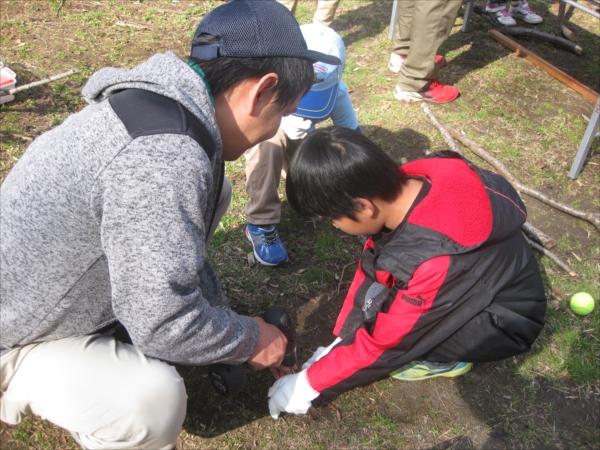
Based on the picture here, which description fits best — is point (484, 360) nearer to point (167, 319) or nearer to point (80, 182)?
point (167, 319)

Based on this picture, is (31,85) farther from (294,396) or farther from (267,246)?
(294,396)

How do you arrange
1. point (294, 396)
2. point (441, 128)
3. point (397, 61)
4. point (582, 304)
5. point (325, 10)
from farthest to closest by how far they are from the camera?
point (325, 10), point (397, 61), point (441, 128), point (582, 304), point (294, 396)

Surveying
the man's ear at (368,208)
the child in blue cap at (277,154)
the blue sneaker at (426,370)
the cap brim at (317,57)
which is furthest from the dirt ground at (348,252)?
the cap brim at (317,57)

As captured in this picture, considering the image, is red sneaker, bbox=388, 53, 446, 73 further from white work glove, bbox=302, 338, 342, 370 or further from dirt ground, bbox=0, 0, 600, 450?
white work glove, bbox=302, 338, 342, 370

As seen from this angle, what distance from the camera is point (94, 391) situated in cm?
157

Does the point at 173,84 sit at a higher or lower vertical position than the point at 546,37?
higher

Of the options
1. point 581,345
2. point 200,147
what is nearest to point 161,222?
point 200,147

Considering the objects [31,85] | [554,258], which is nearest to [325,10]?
[31,85]

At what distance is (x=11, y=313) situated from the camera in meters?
1.54

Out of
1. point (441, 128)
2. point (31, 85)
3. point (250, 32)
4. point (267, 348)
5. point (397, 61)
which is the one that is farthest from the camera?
point (397, 61)

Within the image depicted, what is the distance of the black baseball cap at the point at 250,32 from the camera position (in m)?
1.42

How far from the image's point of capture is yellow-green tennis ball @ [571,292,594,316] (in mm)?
2592

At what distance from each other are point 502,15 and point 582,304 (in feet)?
12.8

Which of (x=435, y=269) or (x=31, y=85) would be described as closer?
(x=435, y=269)
